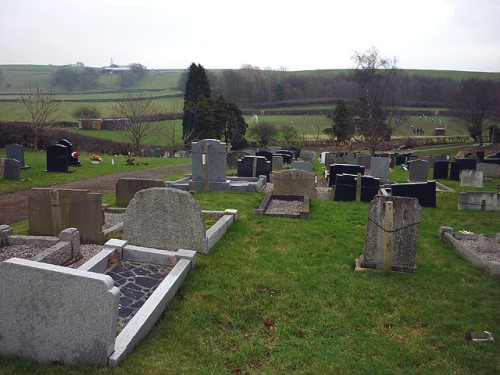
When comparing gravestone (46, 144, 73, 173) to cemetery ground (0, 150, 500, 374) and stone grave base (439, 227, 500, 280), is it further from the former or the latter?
stone grave base (439, 227, 500, 280)

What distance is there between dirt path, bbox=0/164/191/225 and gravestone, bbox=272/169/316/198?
7091mm

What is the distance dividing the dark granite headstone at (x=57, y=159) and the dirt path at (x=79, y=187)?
2131 mm

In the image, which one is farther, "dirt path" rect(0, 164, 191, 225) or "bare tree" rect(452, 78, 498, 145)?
"bare tree" rect(452, 78, 498, 145)

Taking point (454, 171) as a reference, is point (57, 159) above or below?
above

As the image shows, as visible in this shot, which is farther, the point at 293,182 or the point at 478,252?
the point at 293,182

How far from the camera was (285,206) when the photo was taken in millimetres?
13867

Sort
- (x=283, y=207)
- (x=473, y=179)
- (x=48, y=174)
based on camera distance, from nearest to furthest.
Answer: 1. (x=283, y=207)
2. (x=473, y=179)
3. (x=48, y=174)

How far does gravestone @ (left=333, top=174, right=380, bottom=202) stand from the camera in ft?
49.9

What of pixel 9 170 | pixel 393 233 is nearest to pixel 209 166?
pixel 9 170

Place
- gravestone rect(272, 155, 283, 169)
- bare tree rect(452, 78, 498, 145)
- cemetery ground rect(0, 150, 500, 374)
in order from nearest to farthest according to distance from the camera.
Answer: cemetery ground rect(0, 150, 500, 374), gravestone rect(272, 155, 283, 169), bare tree rect(452, 78, 498, 145)

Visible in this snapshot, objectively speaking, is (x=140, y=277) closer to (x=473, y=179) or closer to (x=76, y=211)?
(x=76, y=211)

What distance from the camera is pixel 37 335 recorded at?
4590 millimetres

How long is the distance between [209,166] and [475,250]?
33.0ft

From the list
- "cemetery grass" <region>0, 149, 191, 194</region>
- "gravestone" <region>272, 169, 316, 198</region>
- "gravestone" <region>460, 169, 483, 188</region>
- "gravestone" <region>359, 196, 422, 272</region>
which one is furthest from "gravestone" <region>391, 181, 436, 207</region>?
"cemetery grass" <region>0, 149, 191, 194</region>
